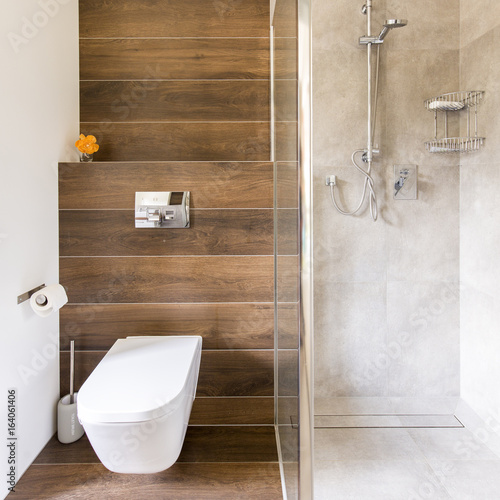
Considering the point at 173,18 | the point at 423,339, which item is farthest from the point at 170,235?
the point at 423,339

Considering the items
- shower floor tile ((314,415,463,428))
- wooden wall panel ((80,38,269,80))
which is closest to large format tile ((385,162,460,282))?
shower floor tile ((314,415,463,428))

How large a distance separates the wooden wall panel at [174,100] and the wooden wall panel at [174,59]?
1.6 inches

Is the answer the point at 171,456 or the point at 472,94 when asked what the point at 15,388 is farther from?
the point at 472,94

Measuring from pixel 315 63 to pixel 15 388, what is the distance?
1.81 metres

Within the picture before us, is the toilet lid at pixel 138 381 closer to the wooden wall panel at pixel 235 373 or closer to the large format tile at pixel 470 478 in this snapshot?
the wooden wall panel at pixel 235 373

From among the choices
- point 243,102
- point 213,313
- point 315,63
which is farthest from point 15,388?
point 315,63

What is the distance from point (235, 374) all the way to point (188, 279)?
51 centimetres

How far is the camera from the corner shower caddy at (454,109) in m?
1.57

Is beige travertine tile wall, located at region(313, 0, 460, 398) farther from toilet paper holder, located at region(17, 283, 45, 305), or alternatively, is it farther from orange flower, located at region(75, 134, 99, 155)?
toilet paper holder, located at region(17, 283, 45, 305)

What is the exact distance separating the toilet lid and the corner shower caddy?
4.37ft

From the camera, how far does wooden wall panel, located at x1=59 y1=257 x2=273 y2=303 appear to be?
6.42ft

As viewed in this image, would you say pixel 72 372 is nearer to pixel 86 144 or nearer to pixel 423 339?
pixel 86 144

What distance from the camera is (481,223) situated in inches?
63.1

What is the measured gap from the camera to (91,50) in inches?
84.7
